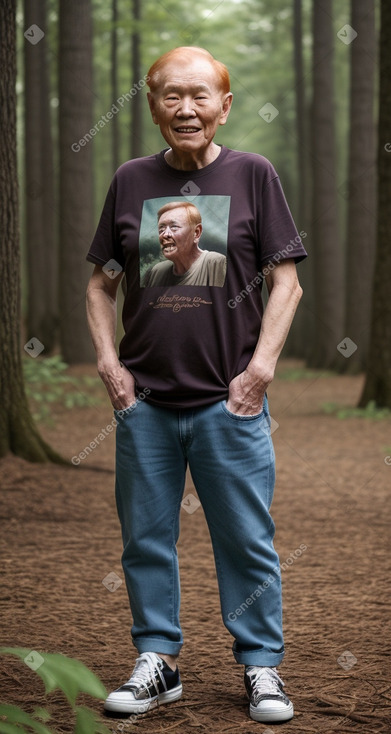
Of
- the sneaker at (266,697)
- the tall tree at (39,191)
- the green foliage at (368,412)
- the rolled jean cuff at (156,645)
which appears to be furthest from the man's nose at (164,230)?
the tall tree at (39,191)

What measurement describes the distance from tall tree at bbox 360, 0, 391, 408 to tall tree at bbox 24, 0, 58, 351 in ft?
29.5

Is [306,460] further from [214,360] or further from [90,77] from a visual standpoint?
[90,77]

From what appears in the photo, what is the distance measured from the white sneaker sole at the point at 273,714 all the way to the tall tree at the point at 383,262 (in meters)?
8.70

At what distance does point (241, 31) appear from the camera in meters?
28.0

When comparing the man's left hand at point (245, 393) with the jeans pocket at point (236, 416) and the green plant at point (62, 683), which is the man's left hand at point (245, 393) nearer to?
the jeans pocket at point (236, 416)

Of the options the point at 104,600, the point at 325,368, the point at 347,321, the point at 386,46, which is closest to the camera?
the point at 104,600

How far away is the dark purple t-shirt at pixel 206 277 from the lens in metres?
2.95

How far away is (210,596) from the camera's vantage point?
4.55 meters

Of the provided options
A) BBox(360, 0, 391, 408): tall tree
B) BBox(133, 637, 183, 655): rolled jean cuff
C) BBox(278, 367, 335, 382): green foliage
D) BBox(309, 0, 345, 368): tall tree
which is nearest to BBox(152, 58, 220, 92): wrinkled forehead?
BBox(133, 637, 183, 655): rolled jean cuff

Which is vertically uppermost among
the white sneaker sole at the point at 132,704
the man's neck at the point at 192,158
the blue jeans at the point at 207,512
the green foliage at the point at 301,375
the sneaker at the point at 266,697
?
the man's neck at the point at 192,158

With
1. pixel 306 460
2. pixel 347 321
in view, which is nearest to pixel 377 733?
pixel 306 460

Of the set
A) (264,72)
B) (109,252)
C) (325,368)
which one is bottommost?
(325,368)

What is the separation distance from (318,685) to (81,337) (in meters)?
13.2

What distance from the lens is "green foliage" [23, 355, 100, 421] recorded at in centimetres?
851
